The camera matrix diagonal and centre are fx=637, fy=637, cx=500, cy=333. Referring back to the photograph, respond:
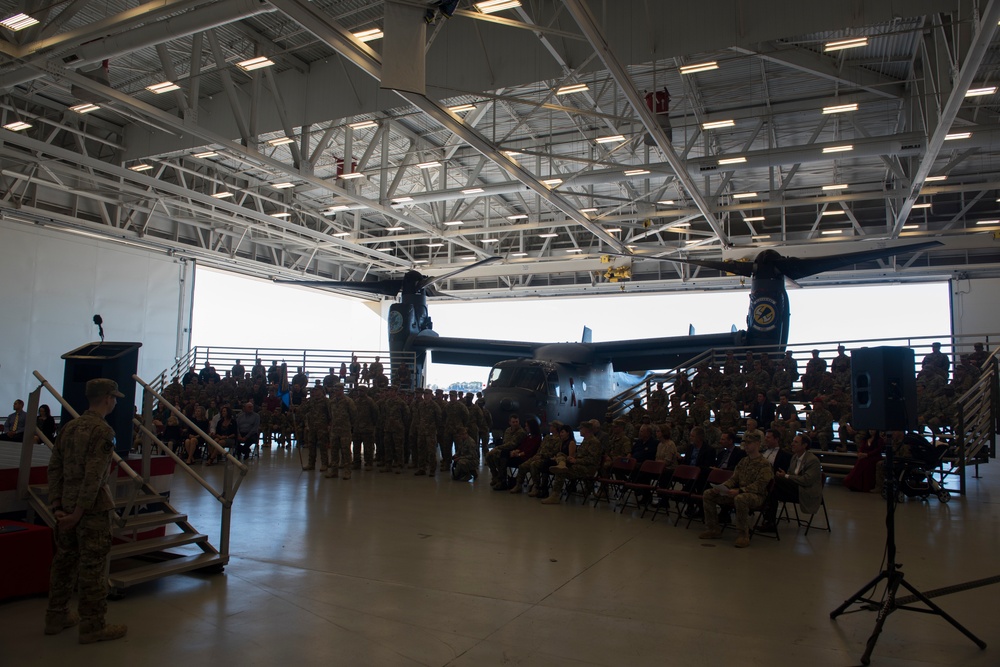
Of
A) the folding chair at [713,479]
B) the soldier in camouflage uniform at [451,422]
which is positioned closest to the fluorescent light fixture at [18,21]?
the soldier in camouflage uniform at [451,422]

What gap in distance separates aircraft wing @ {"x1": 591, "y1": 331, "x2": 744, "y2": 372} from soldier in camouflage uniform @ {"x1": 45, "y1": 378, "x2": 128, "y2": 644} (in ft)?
43.2

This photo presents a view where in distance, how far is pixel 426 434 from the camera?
1110 centimetres

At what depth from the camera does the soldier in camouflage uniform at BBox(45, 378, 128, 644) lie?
148 inches

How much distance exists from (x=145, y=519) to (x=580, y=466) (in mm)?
5289

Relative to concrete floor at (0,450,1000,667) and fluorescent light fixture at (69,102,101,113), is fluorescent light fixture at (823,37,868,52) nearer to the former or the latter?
concrete floor at (0,450,1000,667)

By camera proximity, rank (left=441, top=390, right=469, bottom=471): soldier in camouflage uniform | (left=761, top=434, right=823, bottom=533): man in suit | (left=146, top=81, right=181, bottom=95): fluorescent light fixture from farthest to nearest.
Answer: (left=441, top=390, right=469, bottom=471): soldier in camouflage uniform → (left=146, top=81, right=181, bottom=95): fluorescent light fixture → (left=761, top=434, right=823, bottom=533): man in suit

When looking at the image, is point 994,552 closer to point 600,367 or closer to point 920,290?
point 600,367

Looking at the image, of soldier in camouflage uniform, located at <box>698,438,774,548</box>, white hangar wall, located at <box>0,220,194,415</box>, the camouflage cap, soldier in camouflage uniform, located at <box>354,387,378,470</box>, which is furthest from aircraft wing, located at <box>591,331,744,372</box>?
white hangar wall, located at <box>0,220,194,415</box>

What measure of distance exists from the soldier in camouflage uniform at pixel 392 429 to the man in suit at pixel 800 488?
6.45 metres

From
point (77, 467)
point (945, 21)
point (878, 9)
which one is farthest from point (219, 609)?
point (945, 21)

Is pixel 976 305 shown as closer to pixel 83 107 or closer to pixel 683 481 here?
pixel 683 481

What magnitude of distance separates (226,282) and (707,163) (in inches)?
723

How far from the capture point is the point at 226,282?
24297mm

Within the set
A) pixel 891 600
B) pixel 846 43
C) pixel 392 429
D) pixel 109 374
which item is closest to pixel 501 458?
pixel 392 429
